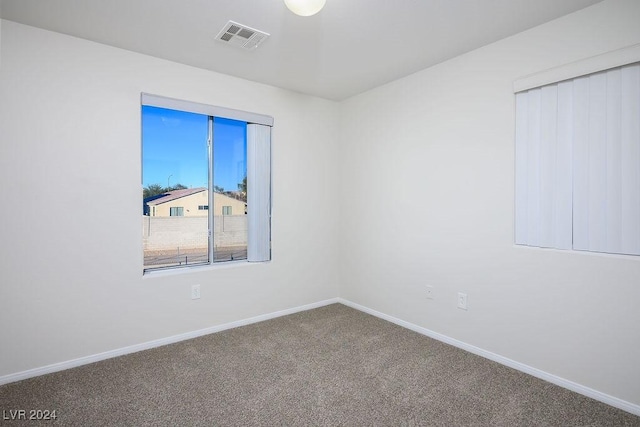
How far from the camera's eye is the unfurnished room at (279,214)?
2.06 meters

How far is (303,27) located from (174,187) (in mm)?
1857

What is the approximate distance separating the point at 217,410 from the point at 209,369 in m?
0.54

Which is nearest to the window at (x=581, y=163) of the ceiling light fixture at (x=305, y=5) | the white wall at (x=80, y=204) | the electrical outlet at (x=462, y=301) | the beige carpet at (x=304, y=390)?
the electrical outlet at (x=462, y=301)

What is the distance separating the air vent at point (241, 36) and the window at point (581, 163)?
2035 mm

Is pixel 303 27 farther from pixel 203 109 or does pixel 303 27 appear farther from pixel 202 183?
pixel 202 183

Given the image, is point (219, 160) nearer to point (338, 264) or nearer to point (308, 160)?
point (308, 160)

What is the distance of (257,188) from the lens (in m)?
3.50

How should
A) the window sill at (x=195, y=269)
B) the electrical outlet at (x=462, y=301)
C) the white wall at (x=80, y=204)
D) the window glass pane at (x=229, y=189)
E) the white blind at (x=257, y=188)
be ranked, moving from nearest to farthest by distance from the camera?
the white wall at (x=80, y=204) < the electrical outlet at (x=462, y=301) < the window sill at (x=195, y=269) < the window glass pane at (x=229, y=189) < the white blind at (x=257, y=188)

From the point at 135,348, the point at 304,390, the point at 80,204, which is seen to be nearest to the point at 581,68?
the point at 304,390

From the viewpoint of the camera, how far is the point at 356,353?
2758 millimetres

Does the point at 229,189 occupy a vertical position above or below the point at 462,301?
above

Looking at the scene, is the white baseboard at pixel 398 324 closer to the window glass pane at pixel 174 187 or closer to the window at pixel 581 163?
the window glass pane at pixel 174 187

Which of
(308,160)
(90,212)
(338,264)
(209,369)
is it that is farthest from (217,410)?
(308,160)

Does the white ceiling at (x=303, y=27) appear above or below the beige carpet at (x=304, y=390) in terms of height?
above
